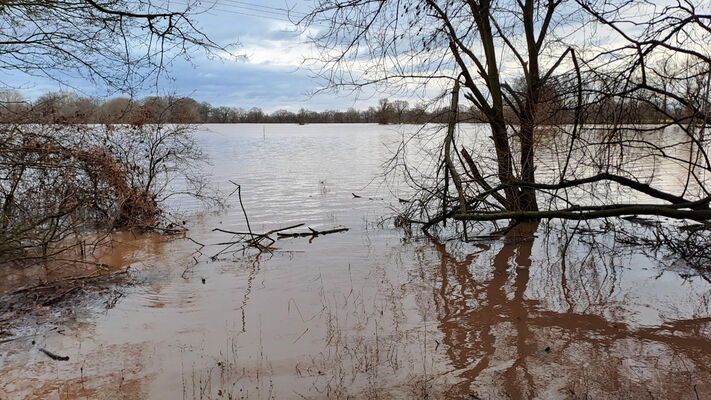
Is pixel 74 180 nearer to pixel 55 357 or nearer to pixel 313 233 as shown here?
pixel 313 233

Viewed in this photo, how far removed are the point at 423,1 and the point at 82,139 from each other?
→ 29.3ft

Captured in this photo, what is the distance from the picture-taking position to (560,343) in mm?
5910

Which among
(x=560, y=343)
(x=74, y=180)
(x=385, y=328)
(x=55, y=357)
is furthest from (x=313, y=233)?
(x=560, y=343)

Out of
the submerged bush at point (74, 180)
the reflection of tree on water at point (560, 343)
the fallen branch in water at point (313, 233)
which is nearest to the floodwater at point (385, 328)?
the reflection of tree on water at point (560, 343)

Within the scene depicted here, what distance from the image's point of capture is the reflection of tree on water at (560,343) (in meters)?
4.91

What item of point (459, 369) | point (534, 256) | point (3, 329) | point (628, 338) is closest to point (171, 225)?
point (3, 329)

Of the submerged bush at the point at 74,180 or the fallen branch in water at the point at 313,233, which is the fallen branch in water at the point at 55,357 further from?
the fallen branch in water at the point at 313,233

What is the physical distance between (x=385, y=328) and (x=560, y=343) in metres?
2.11

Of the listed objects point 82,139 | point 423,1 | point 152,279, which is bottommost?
point 152,279

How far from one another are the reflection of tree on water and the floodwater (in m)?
0.02

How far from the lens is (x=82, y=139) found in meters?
12.6

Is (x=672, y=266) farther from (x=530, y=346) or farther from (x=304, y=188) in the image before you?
(x=304, y=188)

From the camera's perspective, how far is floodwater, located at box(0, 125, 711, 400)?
5.06 meters

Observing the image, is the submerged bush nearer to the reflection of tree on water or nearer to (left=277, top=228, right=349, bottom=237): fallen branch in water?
(left=277, top=228, right=349, bottom=237): fallen branch in water
